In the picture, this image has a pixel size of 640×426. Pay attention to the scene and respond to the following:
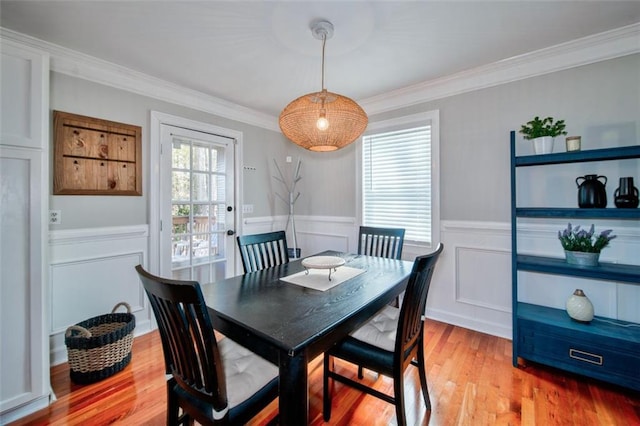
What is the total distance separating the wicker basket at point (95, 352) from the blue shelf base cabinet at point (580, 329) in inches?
115

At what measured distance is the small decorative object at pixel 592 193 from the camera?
74.0 inches

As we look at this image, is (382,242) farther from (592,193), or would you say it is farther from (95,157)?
(95,157)

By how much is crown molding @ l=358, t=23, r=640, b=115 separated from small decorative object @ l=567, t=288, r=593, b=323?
5.79ft

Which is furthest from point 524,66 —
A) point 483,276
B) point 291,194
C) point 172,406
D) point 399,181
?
point 172,406

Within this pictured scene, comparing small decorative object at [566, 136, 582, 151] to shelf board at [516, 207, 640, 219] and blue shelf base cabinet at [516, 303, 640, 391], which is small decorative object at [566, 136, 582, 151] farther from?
blue shelf base cabinet at [516, 303, 640, 391]

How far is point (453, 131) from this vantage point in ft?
8.87

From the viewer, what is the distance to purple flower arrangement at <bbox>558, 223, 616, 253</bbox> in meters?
1.87

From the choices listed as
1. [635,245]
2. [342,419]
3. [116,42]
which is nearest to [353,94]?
[116,42]

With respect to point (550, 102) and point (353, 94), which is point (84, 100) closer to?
point (353, 94)

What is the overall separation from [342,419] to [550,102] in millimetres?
2815

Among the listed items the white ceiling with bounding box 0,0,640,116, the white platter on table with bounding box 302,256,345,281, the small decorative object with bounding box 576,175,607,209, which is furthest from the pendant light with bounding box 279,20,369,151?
the small decorative object with bounding box 576,175,607,209

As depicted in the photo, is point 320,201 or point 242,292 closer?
point 242,292

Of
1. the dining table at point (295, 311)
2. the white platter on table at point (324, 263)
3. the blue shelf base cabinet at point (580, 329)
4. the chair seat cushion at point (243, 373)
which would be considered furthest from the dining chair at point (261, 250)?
the blue shelf base cabinet at point (580, 329)

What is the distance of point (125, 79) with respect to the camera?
2463mm
